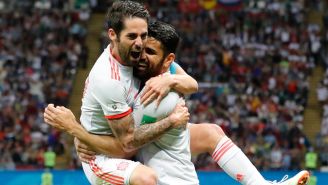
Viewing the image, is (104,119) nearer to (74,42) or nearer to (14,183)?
(14,183)

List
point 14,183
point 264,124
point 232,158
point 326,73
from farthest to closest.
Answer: point 326,73 → point 264,124 → point 14,183 → point 232,158

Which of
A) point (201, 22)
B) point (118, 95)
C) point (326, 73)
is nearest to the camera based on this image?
point (118, 95)

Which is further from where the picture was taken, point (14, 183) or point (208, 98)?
point (208, 98)

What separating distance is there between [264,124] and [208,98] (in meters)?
1.44

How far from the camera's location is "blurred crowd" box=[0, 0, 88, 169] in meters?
16.6

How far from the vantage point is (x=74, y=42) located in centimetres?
2077

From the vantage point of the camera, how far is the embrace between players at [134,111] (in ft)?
19.1

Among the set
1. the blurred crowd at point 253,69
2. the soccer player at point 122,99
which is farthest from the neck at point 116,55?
the blurred crowd at point 253,69

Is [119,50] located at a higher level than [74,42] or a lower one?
higher

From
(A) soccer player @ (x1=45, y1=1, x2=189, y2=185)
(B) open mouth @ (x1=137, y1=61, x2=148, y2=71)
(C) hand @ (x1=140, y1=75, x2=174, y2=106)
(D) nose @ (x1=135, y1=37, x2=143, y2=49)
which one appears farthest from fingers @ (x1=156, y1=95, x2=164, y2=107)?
(D) nose @ (x1=135, y1=37, x2=143, y2=49)

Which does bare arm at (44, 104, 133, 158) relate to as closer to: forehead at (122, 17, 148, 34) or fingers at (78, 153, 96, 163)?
fingers at (78, 153, 96, 163)

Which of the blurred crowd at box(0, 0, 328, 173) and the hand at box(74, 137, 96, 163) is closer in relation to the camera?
the hand at box(74, 137, 96, 163)

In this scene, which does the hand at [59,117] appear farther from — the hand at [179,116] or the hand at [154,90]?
the hand at [179,116]

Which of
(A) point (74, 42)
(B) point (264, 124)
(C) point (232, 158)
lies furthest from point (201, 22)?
(C) point (232, 158)
